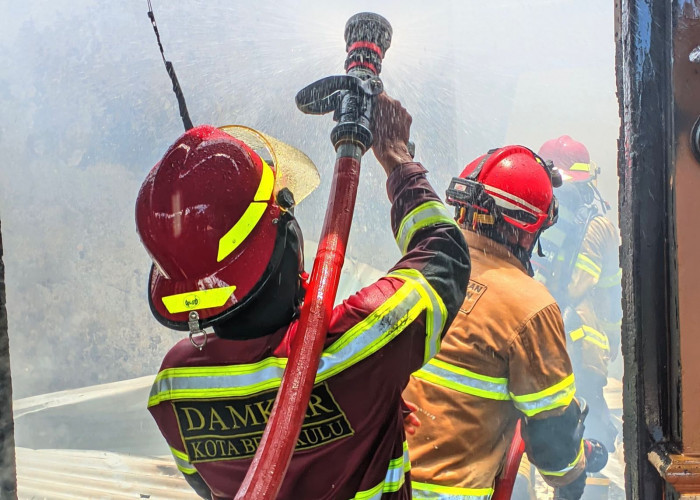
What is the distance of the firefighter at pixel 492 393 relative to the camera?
82.4 inches

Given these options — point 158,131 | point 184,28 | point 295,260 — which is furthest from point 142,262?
point 295,260

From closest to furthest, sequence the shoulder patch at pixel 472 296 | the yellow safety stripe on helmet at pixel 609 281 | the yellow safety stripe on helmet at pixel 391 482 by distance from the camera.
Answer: the yellow safety stripe on helmet at pixel 391 482 < the shoulder patch at pixel 472 296 < the yellow safety stripe on helmet at pixel 609 281

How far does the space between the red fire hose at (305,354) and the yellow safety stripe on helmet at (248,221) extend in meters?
0.15

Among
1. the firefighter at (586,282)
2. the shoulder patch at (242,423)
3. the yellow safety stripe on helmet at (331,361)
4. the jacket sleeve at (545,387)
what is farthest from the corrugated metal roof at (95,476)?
the firefighter at (586,282)

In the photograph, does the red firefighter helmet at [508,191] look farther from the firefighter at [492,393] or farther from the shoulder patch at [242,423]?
the shoulder patch at [242,423]

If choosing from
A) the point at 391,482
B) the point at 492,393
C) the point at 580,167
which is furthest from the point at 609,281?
the point at 391,482

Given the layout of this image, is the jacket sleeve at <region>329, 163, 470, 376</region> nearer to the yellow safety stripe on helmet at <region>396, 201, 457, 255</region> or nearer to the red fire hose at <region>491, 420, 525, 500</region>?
the yellow safety stripe on helmet at <region>396, 201, 457, 255</region>

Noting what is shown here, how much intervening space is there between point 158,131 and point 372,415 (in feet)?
17.8

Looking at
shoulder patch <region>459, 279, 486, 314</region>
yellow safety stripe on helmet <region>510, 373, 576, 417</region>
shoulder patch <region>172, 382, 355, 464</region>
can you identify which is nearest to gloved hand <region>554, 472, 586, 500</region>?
yellow safety stripe on helmet <region>510, 373, 576, 417</region>

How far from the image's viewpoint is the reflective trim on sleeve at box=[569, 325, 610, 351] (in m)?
5.26

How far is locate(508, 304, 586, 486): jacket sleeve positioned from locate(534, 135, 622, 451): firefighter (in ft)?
10.6

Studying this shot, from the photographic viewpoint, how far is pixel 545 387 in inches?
83.8

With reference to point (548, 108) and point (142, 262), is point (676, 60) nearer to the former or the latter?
point (142, 262)

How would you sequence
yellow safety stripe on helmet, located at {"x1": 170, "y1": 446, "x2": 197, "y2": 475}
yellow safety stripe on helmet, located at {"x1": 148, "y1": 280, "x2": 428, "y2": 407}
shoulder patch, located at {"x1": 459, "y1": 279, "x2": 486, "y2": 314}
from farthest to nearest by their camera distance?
shoulder patch, located at {"x1": 459, "y1": 279, "x2": 486, "y2": 314}
yellow safety stripe on helmet, located at {"x1": 170, "y1": 446, "x2": 197, "y2": 475}
yellow safety stripe on helmet, located at {"x1": 148, "y1": 280, "x2": 428, "y2": 407}
